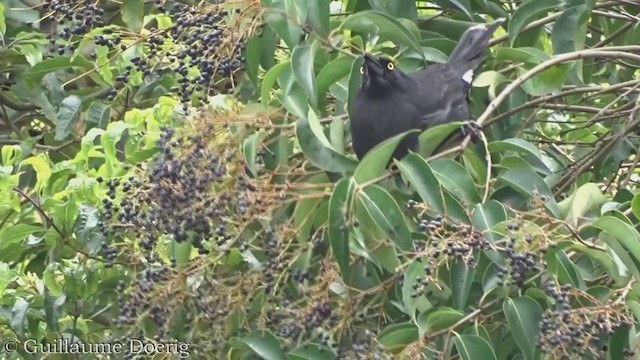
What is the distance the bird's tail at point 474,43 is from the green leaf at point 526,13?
197 mm

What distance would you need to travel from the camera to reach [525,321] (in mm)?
2215

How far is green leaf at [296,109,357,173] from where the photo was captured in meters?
2.47

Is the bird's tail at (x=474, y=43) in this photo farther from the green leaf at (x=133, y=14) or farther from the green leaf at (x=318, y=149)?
the green leaf at (x=133, y=14)

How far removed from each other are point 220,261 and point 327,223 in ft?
1.00

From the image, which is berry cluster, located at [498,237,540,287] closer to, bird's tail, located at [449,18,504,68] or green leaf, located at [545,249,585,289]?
green leaf, located at [545,249,585,289]

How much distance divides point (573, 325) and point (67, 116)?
78.2 inches

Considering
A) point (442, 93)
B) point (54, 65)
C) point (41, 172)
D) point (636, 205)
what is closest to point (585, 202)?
point (636, 205)

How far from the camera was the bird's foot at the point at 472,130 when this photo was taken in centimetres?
250

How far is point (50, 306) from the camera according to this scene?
3139 mm

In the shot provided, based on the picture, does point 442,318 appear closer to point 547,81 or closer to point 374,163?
point 374,163

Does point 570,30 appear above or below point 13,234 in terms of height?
above

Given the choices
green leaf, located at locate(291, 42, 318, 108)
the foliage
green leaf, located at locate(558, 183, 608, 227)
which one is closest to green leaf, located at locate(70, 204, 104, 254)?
the foliage

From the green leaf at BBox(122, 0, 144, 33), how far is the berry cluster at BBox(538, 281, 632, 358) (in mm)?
1505

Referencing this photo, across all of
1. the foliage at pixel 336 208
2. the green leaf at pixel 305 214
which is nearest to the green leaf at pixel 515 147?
the foliage at pixel 336 208
